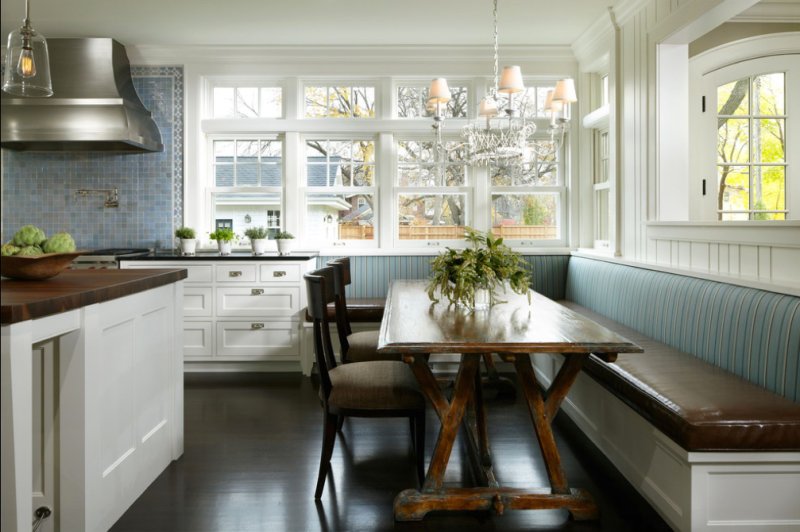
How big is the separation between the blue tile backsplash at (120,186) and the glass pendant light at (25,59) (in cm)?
328

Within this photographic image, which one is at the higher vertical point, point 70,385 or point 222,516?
point 70,385

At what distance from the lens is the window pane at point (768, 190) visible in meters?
4.09

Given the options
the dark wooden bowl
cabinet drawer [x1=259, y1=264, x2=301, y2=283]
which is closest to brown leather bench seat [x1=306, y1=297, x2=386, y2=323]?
cabinet drawer [x1=259, y1=264, x2=301, y2=283]

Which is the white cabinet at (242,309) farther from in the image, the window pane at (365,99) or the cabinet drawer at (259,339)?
the window pane at (365,99)

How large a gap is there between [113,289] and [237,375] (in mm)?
2855

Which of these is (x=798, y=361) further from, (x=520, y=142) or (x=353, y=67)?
(x=353, y=67)

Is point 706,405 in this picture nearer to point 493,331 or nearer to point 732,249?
point 493,331

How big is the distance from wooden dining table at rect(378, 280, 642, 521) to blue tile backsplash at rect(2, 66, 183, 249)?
359cm

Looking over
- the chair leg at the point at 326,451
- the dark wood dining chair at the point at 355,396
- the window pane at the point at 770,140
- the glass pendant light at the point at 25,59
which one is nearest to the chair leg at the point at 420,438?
the dark wood dining chair at the point at 355,396

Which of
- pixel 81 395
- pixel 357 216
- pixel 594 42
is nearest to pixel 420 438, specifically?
pixel 81 395

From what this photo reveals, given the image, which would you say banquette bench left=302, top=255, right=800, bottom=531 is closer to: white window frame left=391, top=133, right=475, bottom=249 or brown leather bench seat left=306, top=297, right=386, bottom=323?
brown leather bench seat left=306, top=297, right=386, bottom=323

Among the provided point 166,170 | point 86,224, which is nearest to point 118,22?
point 166,170

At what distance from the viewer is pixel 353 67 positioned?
18.2 feet

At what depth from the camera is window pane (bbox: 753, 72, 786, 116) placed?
403 cm
